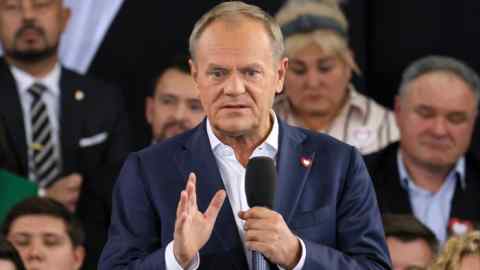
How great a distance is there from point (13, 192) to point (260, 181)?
9.78 feet

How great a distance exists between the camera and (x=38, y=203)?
5727mm

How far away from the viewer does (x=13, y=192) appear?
602cm

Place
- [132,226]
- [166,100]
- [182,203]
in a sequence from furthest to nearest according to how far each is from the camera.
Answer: [166,100] → [132,226] → [182,203]

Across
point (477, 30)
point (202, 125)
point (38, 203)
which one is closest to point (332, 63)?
point (477, 30)

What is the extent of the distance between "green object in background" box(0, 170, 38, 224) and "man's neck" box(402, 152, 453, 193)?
1.65 metres

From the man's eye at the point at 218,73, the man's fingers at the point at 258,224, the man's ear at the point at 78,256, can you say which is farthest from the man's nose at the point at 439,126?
the man's fingers at the point at 258,224

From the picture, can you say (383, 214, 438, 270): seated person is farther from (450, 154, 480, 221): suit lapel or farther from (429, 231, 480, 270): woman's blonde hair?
(429, 231, 480, 270): woman's blonde hair

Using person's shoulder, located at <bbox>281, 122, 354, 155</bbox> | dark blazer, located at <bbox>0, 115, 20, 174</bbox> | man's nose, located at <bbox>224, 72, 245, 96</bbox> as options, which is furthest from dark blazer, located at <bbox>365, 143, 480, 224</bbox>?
man's nose, located at <bbox>224, 72, 245, 96</bbox>

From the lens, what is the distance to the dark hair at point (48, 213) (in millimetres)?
5711

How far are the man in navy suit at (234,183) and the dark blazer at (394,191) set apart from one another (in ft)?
7.91

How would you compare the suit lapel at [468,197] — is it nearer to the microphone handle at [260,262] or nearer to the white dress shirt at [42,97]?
the white dress shirt at [42,97]

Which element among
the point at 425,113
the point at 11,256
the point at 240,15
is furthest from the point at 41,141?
the point at 240,15

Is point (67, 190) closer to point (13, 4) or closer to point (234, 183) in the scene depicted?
point (13, 4)

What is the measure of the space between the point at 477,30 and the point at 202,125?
3.57 meters
